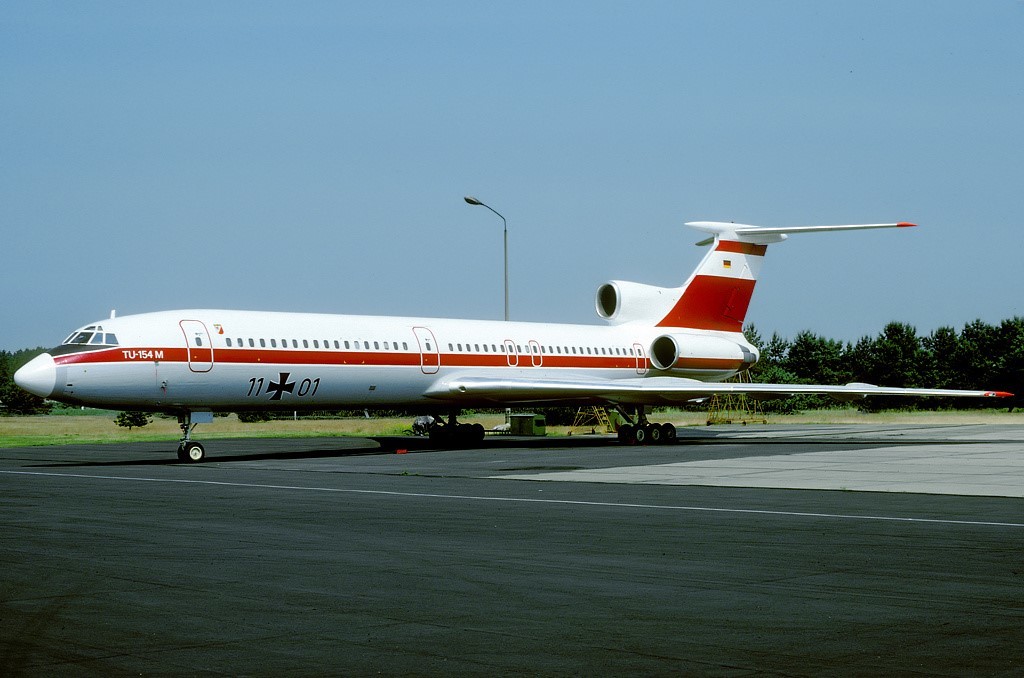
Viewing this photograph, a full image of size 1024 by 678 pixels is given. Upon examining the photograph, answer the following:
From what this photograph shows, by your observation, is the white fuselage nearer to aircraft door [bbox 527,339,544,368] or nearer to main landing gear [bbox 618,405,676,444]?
aircraft door [bbox 527,339,544,368]

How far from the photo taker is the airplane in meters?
27.4

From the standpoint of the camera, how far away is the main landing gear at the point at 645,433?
1483 inches

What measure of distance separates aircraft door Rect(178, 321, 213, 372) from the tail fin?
1790 centimetres

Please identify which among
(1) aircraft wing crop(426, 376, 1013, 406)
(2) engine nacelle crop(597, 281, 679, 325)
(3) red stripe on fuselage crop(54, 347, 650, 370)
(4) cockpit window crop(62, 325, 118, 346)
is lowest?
(1) aircraft wing crop(426, 376, 1013, 406)

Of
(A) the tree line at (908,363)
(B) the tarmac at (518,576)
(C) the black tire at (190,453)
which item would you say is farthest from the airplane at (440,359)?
(A) the tree line at (908,363)

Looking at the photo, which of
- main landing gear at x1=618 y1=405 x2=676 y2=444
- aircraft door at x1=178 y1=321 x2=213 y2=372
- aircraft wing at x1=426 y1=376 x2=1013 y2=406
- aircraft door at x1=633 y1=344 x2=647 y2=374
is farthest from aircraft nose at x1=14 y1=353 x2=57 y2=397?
aircraft door at x1=633 y1=344 x2=647 y2=374

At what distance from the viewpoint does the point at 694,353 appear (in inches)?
1576

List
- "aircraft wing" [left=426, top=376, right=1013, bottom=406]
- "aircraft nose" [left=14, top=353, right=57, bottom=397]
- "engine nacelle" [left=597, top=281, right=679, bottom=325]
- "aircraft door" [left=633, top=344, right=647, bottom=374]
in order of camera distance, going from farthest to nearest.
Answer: "engine nacelle" [left=597, top=281, right=679, bottom=325]
"aircraft door" [left=633, top=344, right=647, bottom=374]
"aircraft wing" [left=426, top=376, right=1013, bottom=406]
"aircraft nose" [left=14, top=353, right=57, bottom=397]

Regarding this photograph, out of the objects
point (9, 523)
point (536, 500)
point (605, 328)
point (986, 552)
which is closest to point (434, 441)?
point (605, 328)

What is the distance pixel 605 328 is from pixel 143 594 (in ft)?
105

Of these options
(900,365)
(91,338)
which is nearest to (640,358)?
(91,338)

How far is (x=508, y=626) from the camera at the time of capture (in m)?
7.87

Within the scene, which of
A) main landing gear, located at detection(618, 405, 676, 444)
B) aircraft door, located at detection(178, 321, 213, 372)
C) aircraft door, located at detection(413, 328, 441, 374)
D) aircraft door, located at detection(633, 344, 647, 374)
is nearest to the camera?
aircraft door, located at detection(178, 321, 213, 372)

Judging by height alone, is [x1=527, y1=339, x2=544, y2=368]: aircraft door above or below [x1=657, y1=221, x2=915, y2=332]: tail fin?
below
